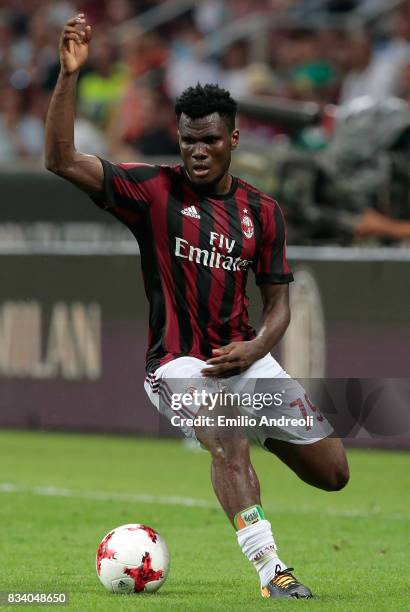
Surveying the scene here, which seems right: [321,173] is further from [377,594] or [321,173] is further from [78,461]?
[377,594]

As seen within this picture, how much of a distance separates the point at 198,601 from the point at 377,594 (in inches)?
34.5

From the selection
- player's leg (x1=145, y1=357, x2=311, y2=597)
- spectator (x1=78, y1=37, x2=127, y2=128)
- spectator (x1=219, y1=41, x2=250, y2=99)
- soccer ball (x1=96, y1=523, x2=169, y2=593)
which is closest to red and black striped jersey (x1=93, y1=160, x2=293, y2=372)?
player's leg (x1=145, y1=357, x2=311, y2=597)

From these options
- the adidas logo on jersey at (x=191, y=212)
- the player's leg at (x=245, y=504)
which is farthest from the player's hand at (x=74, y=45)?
the player's leg at (x=245, y=504)

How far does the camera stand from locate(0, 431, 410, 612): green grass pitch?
6.83 meters

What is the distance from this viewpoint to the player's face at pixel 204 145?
6.71 metres

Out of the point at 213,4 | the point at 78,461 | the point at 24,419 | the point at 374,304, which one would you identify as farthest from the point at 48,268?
the point at 213,4

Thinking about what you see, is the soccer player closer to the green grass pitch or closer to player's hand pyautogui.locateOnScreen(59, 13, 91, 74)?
player's hand pyautogui.locateOnScreen(59, 13, 91, 74)

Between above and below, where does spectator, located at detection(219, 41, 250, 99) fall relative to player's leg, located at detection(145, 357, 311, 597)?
above

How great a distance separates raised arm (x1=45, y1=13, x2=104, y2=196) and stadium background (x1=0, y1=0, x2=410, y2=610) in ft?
9.70

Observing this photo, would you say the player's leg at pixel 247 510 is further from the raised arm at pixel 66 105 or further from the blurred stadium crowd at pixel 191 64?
the blurred stadium crowd at pixel 191 64

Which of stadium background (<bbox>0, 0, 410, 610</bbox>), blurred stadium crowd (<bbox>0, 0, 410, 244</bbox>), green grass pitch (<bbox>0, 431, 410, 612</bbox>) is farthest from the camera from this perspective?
blurred stadium crowd (<bbox>0, 0, 410, 244</bbox>)

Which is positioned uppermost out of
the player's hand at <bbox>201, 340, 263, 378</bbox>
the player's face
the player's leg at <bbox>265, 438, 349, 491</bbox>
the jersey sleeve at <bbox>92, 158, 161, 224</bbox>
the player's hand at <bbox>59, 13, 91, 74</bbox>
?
the player's hand at <bbox>59, 13, 91, 74</bbox>

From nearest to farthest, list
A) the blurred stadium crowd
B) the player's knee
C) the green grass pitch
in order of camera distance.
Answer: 1. the player's knee
2. the green grass pitch
3. the blurred stadium crowd

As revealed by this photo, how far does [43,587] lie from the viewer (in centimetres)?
689
